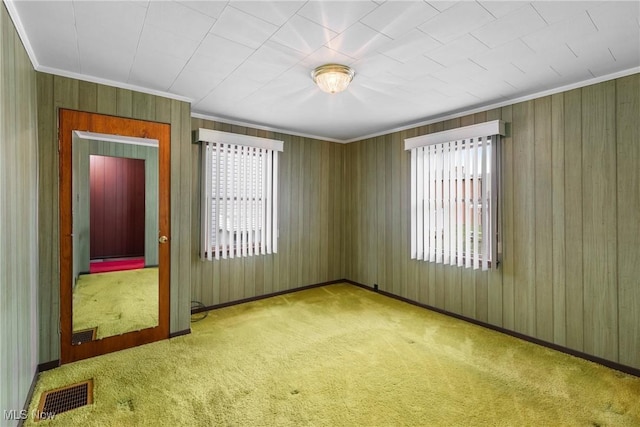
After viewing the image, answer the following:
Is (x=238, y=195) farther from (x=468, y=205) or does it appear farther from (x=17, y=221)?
(x=468, y=205)

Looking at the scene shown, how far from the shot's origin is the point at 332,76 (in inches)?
99.5

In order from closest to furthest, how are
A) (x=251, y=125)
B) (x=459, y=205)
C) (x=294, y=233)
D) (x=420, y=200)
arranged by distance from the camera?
(x=459, y=205)
(x=420, y=200)
(x=251, y=125)
(x=294, y=233)

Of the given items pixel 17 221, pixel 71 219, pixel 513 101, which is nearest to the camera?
pixel 17 221

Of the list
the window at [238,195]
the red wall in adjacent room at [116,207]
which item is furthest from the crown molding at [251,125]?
the red wall in adjacent room at [116,207]

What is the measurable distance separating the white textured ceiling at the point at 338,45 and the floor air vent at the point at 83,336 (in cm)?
230

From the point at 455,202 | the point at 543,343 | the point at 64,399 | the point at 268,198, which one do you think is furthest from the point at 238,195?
the point at 543,343

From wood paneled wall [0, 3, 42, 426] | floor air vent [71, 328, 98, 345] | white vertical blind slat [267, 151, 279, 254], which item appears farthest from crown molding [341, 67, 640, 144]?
floor air vent [71, 328, 98, 345]

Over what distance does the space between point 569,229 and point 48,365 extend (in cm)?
483

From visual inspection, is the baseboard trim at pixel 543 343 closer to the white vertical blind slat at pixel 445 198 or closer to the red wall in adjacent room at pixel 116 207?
the white vertical blind slat at pixel 445 198

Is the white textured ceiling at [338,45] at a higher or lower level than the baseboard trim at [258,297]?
higher

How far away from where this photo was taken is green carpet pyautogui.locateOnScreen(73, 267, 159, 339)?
291 cm

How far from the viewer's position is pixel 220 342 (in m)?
3.18

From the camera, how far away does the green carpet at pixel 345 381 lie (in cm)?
208

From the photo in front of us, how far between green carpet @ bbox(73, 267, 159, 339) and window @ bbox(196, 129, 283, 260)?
857mm
